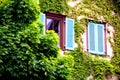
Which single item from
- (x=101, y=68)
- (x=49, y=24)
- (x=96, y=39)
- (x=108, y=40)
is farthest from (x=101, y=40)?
(x=49, y=24)

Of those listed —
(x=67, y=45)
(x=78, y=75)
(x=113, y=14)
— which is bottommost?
(x=78, y=75)

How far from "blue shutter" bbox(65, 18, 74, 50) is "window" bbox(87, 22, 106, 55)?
2.37 ft

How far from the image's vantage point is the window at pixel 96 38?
55.7 ft

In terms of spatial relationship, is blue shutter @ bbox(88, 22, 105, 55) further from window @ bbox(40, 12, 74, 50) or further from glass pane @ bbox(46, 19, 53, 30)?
glass pane @ bbox(46, 19, 53, 30)

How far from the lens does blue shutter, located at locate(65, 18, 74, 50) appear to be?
648 inches

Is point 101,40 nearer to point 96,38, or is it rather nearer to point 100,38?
point 100,38

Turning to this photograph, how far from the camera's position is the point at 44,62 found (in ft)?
39.1

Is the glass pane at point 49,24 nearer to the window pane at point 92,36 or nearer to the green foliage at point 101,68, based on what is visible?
the window pane at point 92,36

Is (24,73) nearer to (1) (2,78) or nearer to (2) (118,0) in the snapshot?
(1) (2,78)

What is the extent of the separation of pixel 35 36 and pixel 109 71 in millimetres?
5518

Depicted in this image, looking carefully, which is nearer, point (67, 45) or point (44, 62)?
point (44, 62)

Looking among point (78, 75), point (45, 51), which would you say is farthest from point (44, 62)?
point (78, 75)

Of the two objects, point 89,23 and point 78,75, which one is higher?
point 89,23

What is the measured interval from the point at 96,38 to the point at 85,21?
0.78 m
